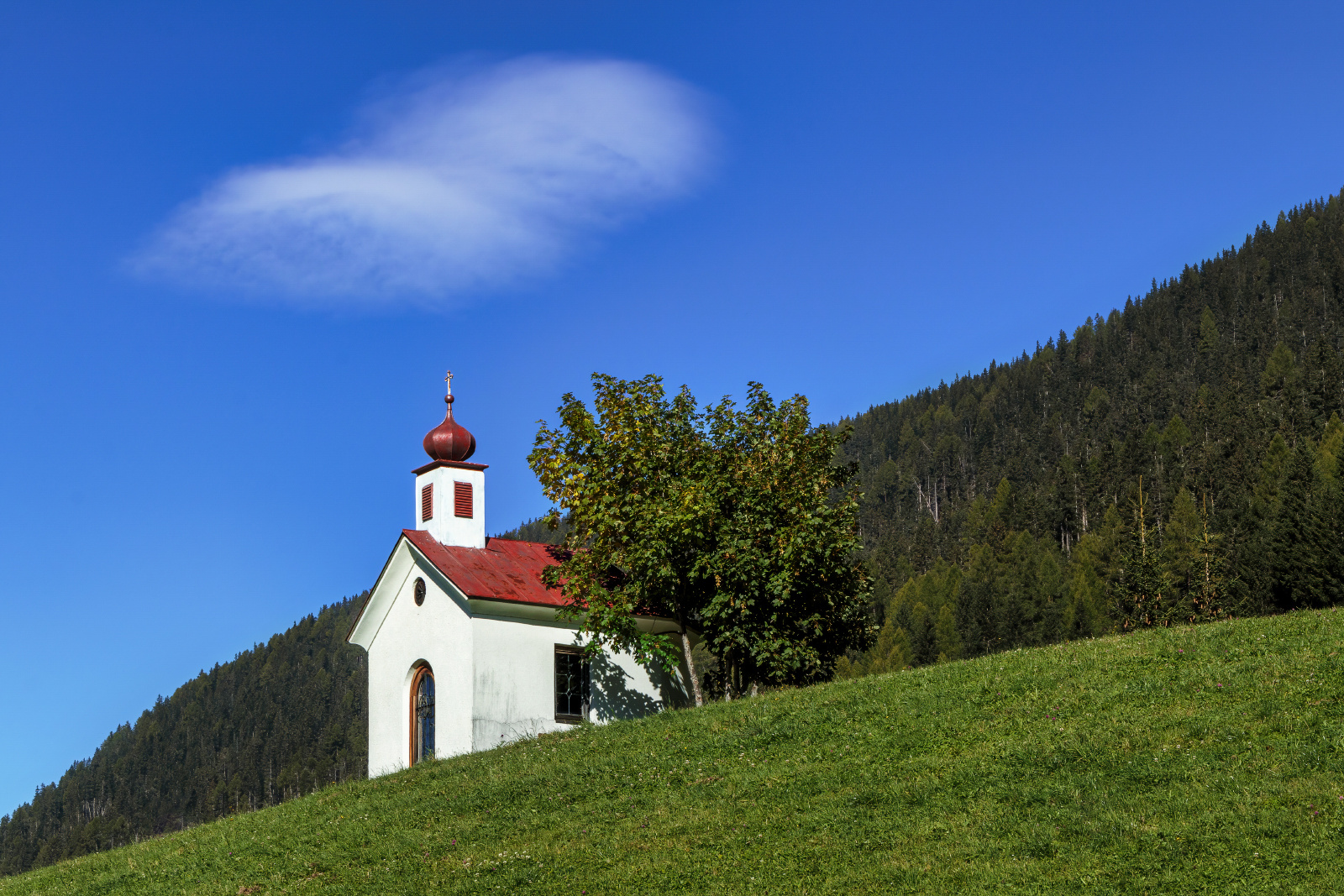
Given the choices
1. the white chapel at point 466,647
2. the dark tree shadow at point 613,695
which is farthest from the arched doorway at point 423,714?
the dark tree shadow at point 613,695

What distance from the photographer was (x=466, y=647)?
32.2m

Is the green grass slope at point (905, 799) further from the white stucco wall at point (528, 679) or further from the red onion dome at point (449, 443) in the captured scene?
the red onion dome at point (449, 443)

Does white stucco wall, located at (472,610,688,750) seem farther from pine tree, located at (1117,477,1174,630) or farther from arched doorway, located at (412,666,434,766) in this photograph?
pine tree, located at (1117,477,1174,630)

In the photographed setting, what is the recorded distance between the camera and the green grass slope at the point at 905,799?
51.4 feet

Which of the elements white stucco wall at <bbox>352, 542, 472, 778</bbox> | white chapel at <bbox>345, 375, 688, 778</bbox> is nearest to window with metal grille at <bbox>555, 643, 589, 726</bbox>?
white chapel at <bbox>345, 375, 688, 778</bbox>

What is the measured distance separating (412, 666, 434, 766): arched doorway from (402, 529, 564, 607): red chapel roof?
2.66 m

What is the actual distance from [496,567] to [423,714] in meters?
4.11

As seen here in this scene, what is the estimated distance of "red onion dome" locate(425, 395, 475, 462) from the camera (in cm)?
3616

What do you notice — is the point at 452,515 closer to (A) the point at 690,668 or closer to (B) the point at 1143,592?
(A) the point at 690,668

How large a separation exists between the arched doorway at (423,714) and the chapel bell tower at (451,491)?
3664 mm

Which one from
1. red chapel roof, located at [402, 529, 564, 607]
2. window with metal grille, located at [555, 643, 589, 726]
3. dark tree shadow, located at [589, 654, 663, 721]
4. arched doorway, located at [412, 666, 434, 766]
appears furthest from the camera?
dark tree shadow, located at [589, 654, 663, 721]

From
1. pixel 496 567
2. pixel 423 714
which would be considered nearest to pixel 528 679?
pixel 423 714

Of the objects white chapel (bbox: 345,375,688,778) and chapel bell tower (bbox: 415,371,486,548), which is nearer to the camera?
white chapel (bbox: 345,375,688,778)

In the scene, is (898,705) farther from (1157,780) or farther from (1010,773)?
(1157,780)
